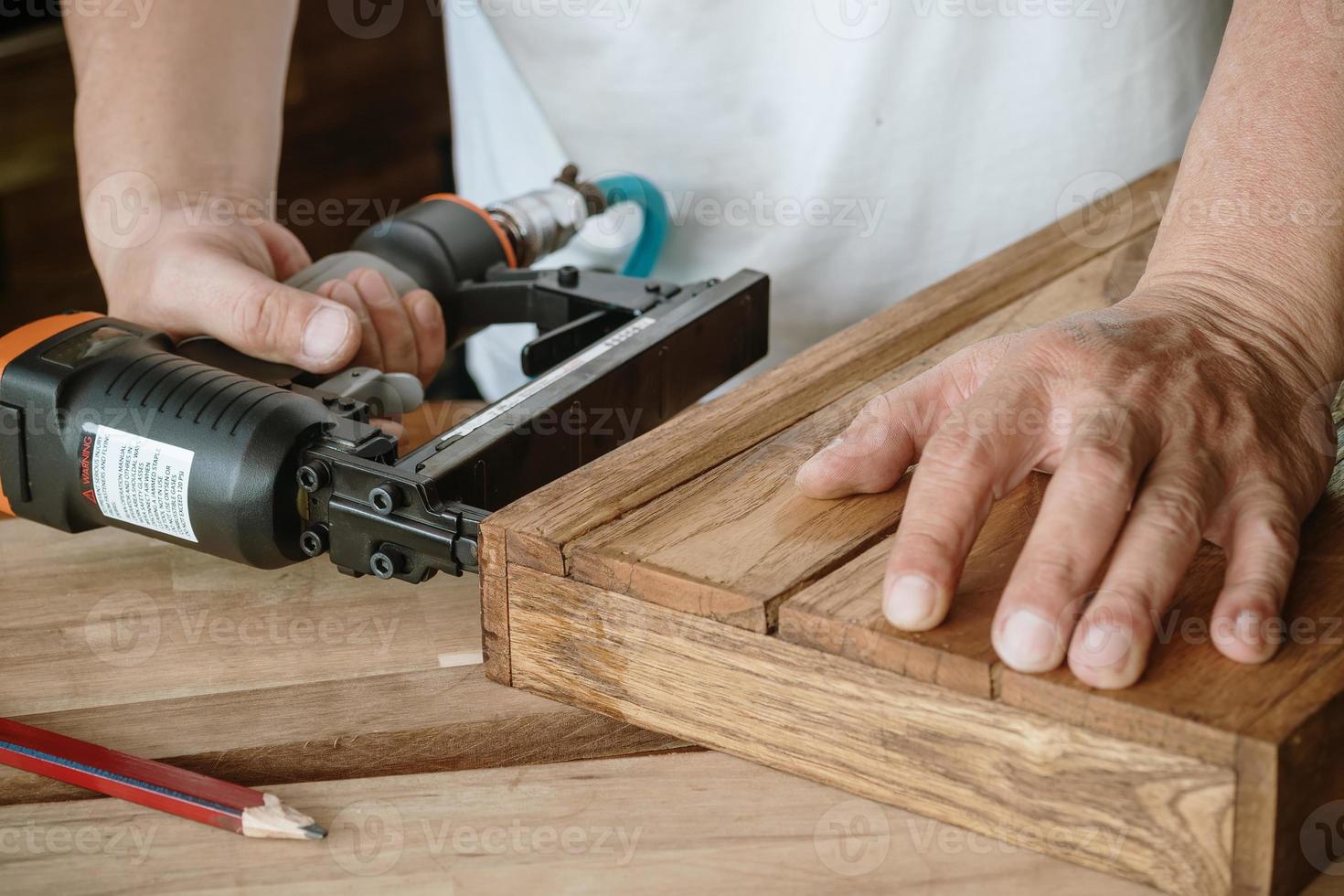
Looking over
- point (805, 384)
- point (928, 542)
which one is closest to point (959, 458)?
point (928, 542)

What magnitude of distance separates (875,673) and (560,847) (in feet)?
0.57

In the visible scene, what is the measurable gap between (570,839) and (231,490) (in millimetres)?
301

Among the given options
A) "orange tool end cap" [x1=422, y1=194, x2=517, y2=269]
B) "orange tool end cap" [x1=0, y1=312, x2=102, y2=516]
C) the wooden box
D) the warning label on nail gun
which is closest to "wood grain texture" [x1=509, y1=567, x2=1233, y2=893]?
the wooden box

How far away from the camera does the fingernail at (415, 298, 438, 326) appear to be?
106cm

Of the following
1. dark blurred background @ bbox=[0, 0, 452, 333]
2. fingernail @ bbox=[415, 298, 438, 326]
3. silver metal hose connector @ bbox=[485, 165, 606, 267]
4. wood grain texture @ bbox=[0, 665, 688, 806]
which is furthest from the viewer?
dark blurred background @ bbox=[0, 0, 452, 333]

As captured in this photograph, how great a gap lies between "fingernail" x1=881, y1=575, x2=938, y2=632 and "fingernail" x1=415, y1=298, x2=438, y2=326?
1.86ft

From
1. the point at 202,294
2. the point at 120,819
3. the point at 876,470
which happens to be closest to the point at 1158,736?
the point at 876,470

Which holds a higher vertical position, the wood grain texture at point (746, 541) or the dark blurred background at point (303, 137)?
the wood grain texture at point (746, 541)

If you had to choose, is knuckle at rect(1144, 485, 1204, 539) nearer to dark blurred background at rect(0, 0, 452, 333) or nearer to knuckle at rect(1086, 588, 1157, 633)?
knuckle at rect(1086, 588, 1157, 633)

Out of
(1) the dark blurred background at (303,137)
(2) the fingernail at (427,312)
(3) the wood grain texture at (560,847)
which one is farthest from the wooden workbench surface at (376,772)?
(1) the dark blurred background at (303,137)

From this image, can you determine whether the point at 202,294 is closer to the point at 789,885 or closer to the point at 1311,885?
the point at 789,885

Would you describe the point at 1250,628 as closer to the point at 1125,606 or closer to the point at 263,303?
the point at 1125,606

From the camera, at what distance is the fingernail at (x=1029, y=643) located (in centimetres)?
58

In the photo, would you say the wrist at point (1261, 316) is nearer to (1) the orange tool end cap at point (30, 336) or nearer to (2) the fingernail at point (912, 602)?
(2) the fingernail at point (912, 602)
